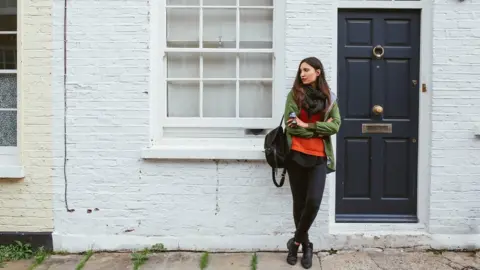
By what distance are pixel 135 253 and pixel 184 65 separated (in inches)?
80.6

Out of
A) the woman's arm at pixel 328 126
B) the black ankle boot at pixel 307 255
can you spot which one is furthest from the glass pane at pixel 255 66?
the black ankle boot at pixel 307 255

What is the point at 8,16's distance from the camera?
5.64 meters

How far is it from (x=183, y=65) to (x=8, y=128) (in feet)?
6.56

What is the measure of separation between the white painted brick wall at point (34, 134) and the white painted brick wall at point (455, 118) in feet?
13.0

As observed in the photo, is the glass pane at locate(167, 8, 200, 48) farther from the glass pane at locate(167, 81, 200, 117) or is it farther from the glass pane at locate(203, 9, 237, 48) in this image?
the glass pane at locate(167, 81, 200, 117)

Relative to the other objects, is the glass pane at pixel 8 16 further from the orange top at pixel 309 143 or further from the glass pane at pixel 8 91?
the orange top at pixel 309 143

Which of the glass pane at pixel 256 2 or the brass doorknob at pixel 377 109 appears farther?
the glass pane at pixel 256 2

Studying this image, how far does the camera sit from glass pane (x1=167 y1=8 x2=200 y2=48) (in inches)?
224

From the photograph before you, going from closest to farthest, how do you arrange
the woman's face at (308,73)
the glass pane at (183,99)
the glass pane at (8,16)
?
1. the woman's face at (308,73)
2. the glass pane at (8,16)
3. the glass pane at (183,99)

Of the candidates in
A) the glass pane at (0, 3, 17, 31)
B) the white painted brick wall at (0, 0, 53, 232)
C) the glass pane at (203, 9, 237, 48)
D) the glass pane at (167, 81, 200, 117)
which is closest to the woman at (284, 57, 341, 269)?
the glass pane at (203, 9, 237, 48)

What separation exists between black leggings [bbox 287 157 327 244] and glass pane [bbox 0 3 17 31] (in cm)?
332

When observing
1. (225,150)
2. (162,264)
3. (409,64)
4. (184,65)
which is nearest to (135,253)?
(162,264)

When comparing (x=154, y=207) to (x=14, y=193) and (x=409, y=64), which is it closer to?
(x=14, y=193)

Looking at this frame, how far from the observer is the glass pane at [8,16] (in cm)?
562
